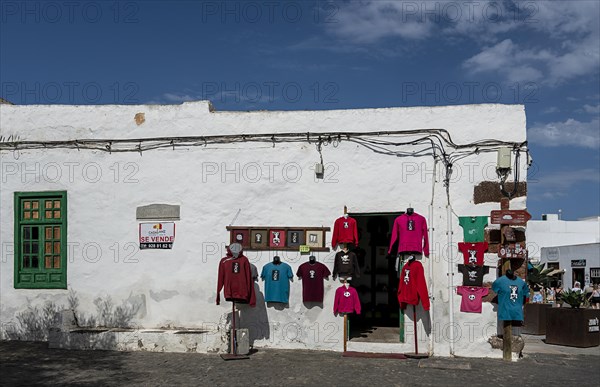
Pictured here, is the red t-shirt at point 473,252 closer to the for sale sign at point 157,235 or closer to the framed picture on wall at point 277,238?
the framed picture on wall at point 277,238

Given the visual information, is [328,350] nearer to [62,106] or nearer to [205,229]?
[205,229]

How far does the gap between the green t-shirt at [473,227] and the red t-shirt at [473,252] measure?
0.30ft

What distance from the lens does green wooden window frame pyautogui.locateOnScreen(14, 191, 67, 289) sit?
12.4 meters

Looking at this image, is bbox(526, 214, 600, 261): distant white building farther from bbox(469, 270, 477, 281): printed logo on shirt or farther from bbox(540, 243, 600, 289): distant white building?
bbox(469, 270, 477, 281): printed logo on shirt

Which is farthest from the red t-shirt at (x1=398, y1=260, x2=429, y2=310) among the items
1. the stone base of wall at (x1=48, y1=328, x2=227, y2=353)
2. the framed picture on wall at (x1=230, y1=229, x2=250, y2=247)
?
the stone base of wall at (x1=48, y1=328, x2=227, y2=353)

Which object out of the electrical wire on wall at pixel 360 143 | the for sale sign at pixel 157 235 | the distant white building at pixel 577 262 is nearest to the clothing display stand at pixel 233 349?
the for sale sign at pixel 157 235

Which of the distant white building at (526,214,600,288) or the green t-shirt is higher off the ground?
the green t-shirt

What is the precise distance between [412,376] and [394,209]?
124 inches

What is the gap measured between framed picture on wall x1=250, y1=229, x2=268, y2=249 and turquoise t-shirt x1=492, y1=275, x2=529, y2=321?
170 inches

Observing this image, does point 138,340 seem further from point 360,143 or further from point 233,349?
point 360,143

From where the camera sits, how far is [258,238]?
11750mm

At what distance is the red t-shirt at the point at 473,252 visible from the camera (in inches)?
431

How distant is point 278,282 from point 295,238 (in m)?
0.89

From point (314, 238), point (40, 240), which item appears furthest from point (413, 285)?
point (40, 240)
